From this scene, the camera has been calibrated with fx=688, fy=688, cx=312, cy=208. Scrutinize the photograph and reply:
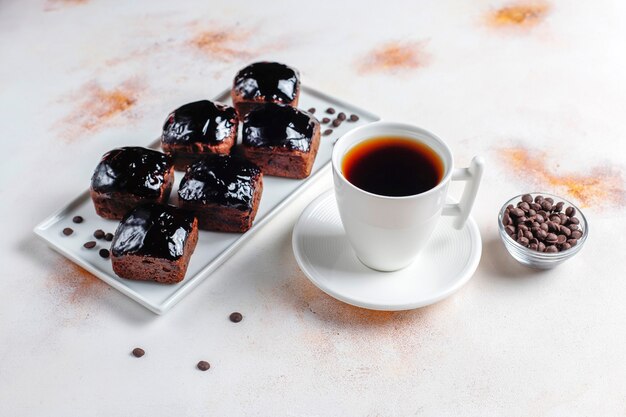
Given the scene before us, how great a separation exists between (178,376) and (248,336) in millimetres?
191

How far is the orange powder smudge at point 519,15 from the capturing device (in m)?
2.77

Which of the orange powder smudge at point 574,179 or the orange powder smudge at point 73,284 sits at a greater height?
the orange powder smudge at point 73,284

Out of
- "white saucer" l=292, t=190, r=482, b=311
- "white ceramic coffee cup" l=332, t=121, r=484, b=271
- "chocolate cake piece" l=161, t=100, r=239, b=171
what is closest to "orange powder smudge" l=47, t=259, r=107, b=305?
"chocolate cake piece" l=161, t=100, r=239, b=171

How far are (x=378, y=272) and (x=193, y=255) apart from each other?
489mm

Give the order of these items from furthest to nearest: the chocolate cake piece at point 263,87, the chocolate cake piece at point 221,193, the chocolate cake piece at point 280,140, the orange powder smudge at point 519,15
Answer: the orange powder smudge at point 519,15 < the chocolate cake piece at point 263,87 < the chocolate cake piece at point 280,140 < the chocolate cake piece at point 221,193

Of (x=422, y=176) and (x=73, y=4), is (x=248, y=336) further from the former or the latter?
(x=73, y=4)

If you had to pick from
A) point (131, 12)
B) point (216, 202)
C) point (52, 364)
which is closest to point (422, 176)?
point (216, 202)

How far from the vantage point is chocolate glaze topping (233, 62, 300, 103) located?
7.14 feet

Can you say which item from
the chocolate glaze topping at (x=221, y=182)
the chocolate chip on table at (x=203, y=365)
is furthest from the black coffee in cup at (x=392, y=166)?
the chocolate chip on table at (x=203, y=365)

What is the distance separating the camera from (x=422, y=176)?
162 cm

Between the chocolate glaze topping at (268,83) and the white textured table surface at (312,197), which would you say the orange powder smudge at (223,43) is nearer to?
the white textured table surface at (312,197)

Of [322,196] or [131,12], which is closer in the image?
[322,196]

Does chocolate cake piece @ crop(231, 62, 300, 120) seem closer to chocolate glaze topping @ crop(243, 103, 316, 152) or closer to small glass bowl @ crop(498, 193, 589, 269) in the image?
chocolate glaze topping @ crop(243, 103, 316, 152)

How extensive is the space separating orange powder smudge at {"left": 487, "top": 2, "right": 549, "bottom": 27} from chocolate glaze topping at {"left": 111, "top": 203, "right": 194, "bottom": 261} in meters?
1.67
